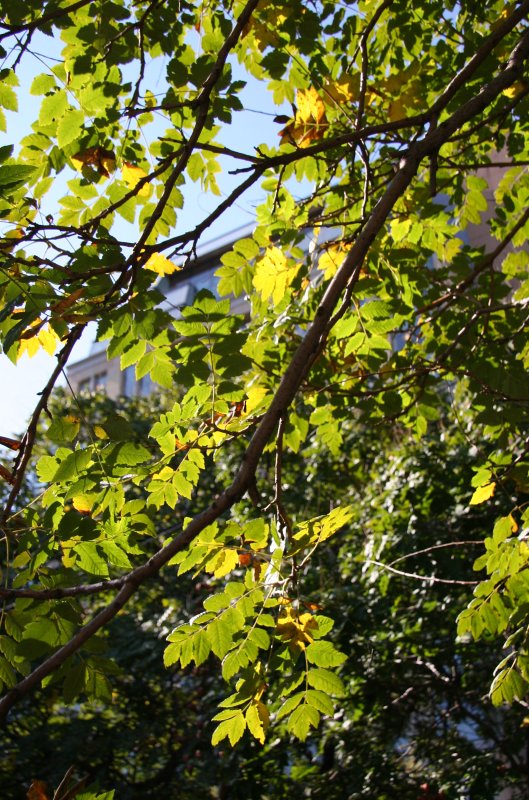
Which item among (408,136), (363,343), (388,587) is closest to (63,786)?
(363,343)

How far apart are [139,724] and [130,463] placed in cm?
496

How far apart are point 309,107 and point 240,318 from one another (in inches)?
54.8

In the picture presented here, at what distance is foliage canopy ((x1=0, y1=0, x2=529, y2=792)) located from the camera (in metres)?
1.86

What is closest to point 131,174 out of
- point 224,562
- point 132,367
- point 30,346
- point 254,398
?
point 30,346

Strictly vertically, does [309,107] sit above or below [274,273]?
above

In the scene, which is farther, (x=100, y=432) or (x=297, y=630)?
(x=297, y=630)

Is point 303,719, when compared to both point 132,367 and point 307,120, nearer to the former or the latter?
point 307,120

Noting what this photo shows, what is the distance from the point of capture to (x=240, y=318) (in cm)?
206

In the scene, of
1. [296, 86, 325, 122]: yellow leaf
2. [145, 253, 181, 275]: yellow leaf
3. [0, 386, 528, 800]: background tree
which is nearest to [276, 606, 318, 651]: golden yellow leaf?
[145, 253, 181, 275]: yellow leaf

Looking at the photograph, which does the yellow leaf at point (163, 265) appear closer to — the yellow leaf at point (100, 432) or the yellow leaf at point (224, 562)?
the yellow leaf at point (100, 432)

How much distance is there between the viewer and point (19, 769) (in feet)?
17.9

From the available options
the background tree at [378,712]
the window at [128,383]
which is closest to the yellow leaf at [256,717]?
the background tree at [378,712]

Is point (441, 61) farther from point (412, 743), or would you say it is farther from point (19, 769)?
point (19, 769)

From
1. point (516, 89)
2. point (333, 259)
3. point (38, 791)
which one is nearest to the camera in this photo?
point (38, 791)
